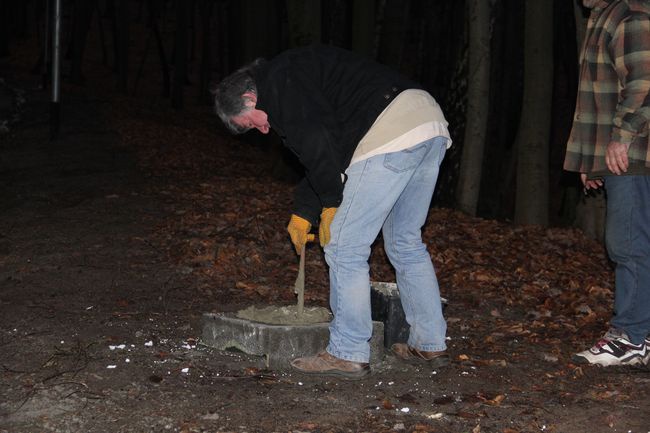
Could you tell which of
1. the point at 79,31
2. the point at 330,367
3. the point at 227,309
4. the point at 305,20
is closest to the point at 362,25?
the point at 305,20

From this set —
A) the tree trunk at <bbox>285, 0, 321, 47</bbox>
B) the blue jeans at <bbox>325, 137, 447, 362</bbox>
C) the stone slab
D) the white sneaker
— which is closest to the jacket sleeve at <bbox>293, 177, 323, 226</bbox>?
A: the blue jeans at <bbox>325, 137, 447, 362</bbox>

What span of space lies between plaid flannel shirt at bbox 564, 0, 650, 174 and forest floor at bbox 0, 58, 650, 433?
127cm

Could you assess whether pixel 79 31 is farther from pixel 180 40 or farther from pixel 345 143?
pixel 345 143

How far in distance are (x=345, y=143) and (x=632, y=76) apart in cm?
159

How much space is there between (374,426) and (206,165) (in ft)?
32.8

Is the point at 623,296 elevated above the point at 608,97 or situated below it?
below

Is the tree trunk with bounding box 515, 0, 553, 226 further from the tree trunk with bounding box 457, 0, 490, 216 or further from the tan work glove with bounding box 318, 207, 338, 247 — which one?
the tan work glove with bounding box 318, 207, 338, 247

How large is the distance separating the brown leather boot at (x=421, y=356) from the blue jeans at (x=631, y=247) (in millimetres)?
1040

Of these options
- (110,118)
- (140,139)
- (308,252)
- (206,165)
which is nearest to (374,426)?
(308,252)

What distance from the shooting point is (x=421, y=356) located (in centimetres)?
524

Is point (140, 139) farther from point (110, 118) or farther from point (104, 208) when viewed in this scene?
point (104, 208)

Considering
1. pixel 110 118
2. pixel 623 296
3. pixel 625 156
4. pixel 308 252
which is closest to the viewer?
pixel 625 156

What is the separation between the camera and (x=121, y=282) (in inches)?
278

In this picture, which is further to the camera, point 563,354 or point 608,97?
point 563,354
